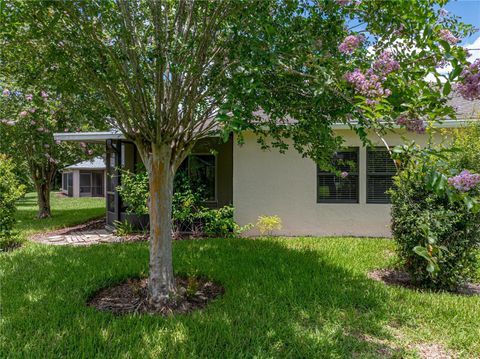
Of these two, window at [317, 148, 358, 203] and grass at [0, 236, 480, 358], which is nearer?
grass at [0, 236, 480, 358]

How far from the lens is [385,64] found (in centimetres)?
281

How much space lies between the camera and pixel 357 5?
3.09 m

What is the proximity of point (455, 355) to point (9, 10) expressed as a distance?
5410 millimetres

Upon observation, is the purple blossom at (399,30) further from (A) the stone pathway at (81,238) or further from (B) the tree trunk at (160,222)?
(A) the stone pathway at (81,238)

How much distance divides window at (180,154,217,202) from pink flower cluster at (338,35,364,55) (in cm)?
639

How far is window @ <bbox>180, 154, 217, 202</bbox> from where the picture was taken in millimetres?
9102

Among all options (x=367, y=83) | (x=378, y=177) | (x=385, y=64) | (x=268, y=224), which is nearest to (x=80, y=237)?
(x=268, y=224)

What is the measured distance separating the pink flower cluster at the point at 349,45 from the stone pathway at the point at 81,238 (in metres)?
6.57

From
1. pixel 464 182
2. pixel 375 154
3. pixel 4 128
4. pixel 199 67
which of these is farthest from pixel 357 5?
pixel 4 128

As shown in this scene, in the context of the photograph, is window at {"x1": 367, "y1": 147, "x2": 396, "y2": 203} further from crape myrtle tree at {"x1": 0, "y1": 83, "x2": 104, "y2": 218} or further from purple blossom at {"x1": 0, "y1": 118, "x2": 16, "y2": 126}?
purple blossom at {"x1": 0, "y1": 118, "x2": 16, "y2": 126}

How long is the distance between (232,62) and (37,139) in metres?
10.1

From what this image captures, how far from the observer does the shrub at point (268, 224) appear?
743 cm

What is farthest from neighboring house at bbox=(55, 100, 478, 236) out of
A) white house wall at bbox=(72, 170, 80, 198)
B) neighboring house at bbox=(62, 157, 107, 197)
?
white house wall at bbox=(72, 170, 80, 198)

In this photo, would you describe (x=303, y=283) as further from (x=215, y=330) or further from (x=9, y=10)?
(x=9, y=10)
